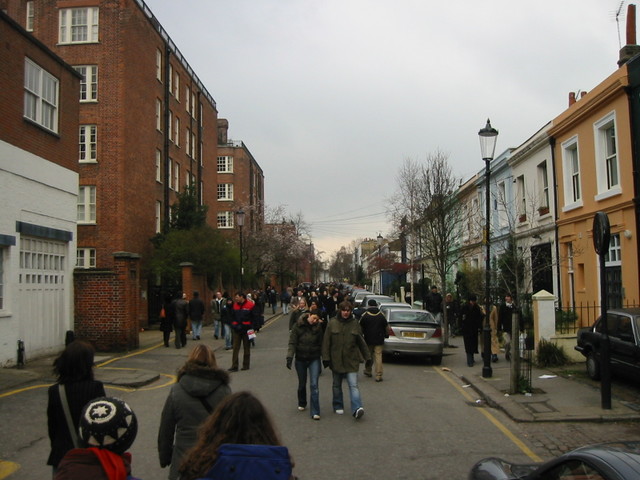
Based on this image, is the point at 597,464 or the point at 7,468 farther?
the point at 7,468

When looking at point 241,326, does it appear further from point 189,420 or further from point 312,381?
point 189,420

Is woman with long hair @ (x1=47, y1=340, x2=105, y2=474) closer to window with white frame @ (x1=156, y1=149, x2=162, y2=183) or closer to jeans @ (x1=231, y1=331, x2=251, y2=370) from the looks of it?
jeans @ (x1=231, y1=331, x2=251, y2=370)

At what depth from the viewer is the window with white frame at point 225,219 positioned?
5609 centimetres

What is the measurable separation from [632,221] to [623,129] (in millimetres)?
2561

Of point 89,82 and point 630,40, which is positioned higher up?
point 89,82

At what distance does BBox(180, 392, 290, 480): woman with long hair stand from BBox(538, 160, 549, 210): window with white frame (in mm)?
20552

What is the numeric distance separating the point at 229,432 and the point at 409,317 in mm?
13498

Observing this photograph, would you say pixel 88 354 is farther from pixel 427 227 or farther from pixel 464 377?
pixel 427 227

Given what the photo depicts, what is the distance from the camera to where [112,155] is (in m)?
28.4

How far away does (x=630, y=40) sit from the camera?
18797mm

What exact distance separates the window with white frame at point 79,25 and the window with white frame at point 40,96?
14.5 metres

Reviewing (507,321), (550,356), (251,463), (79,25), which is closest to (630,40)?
(507,321)

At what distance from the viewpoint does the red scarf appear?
304 centimetres

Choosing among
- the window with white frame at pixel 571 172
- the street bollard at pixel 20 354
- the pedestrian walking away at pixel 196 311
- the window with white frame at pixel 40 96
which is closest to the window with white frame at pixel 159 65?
the pedestrian walking away at pixel 196 311
